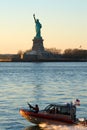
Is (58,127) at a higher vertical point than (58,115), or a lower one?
lower

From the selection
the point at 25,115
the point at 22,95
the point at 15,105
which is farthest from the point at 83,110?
the point at 22,95

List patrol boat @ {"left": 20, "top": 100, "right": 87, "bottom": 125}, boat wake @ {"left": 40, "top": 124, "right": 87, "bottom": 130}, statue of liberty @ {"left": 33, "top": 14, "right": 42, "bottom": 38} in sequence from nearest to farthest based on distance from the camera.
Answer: boat wake @ {"left": 40, "top": 124, "right": 87, "bottom": 130}
patrol boat @ {"left": 20, "top": 100, "right": 87, "bottom": 125}
statue of liberty @ {"left": 33, "top": 14, "right": 42, "bottom": 38}

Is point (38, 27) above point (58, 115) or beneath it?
above

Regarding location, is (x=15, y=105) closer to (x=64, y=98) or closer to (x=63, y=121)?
(x=64, y=98)

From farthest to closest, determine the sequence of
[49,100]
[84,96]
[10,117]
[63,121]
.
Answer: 1. [84,96]
2. [49,100]
3. [10,117]
4. [63,121]

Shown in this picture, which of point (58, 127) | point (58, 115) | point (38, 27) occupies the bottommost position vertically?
point (58, 127)

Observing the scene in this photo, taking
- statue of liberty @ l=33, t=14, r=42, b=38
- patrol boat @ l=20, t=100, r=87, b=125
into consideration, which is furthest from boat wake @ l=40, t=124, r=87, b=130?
statue of liberty @ l=33, t=14, r=42, b=38

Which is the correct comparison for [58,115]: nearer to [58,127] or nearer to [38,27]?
[58,127]

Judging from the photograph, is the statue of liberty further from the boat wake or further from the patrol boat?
the boat wake

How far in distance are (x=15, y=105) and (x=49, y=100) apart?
19.0ft

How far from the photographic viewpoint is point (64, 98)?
56469 mm

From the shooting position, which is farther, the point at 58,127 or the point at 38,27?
the point at 38,27

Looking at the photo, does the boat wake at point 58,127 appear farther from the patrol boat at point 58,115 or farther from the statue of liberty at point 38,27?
the statue of liberty at point 38,27

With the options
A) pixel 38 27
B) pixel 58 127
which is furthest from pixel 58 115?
pixel 38 27
